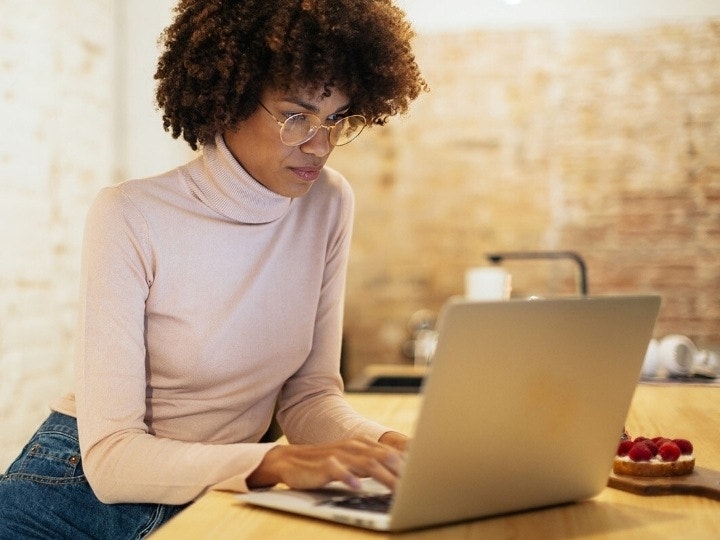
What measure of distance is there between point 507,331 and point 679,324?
12.8 feet

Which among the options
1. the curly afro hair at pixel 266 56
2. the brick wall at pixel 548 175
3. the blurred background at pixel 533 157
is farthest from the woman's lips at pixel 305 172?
the brick wall at pixel 548 175

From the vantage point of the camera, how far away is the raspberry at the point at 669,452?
1224 millimetres

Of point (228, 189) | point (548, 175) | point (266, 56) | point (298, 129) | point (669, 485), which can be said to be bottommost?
point (669, 485)

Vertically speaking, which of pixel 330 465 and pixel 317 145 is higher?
pixel 317 145

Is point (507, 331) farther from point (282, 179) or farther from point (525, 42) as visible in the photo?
point (525, 42)

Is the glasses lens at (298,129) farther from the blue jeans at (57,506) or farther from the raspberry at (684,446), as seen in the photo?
the raspberry at (684,446)

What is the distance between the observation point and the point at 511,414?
98 centimetres

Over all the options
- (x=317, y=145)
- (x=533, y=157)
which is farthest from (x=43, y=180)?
(x=533, y=157)

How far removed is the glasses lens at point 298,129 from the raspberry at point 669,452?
0.70 m

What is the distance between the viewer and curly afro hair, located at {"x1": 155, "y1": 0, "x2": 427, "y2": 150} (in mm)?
1499

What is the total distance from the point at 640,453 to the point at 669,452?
0.04 m

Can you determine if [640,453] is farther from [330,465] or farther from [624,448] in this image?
[330,465]

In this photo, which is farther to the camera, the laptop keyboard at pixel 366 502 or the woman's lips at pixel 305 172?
the woman's lips at pixel 305 172

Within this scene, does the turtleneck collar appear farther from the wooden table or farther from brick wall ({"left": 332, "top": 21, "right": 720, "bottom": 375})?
brick wall ({"left": 332, "top": 21, "right": 720, "bottom": 375})
